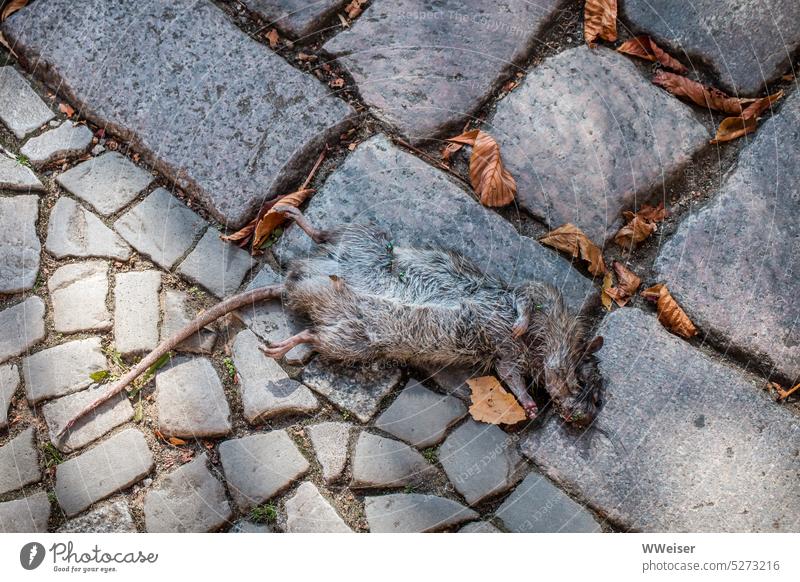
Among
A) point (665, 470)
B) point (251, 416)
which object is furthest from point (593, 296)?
point (251, 416)

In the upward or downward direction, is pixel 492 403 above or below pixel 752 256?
below

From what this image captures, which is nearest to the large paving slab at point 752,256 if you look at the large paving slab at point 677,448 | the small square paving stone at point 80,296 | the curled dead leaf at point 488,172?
the large paving slab at point 677,448

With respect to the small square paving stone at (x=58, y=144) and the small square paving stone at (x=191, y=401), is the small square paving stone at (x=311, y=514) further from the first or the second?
the small square paving stone at (x=58, y=144)

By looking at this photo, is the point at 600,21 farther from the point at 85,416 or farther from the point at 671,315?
the point at 85,416

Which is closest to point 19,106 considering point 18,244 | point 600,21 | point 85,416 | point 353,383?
point 18,244
